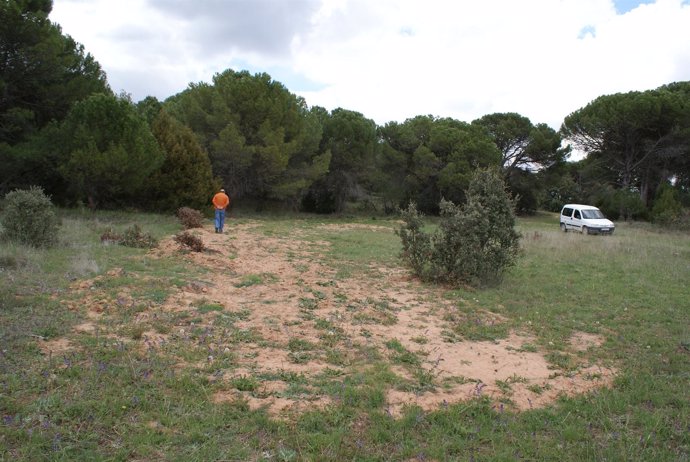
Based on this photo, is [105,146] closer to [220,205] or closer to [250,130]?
[220,205]

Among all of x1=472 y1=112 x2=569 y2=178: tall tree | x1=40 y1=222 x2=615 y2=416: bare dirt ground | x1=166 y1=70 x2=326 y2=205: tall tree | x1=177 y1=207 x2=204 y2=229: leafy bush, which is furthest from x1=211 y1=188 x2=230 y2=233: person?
x1=472 y1=112 x2=569 y2=178: tall tree

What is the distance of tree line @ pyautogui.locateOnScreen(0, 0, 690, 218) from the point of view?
1606 centimetres

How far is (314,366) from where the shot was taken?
479 cm

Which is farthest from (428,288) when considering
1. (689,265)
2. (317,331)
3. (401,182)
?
(401,182)

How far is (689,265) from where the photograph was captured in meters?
12.4

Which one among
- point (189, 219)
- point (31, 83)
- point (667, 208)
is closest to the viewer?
point (31, 83)

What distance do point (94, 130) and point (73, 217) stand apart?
3.00 metres

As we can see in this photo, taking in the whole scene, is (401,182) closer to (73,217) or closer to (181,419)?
(73,217)

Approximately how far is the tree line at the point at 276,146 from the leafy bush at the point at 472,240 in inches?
45.5

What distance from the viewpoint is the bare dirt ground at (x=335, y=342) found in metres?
4.33

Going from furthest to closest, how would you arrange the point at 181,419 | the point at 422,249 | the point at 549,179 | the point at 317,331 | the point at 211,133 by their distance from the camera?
the point at 549,179
the point at 211,133
the point at 422,249
the point at 317,331
the point at 181,419

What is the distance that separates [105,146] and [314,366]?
14735mm

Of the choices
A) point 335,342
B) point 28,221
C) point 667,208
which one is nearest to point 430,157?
point 667,208

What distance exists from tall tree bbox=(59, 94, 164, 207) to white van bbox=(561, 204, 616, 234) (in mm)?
18885
